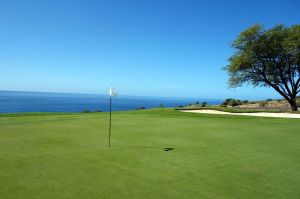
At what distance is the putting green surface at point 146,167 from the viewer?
4422 millimetres

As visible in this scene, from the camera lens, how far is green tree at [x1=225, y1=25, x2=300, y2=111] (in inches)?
1171

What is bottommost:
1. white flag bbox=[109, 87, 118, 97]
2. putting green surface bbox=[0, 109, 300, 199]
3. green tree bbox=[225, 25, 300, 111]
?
putting green surface bbox=[0, 109, 300, 199]

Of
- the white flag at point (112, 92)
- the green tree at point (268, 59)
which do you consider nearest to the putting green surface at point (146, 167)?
the white flag at point (112, 92)

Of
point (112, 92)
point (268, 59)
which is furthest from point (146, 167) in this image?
point (268, 59)

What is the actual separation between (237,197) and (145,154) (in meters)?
2.81

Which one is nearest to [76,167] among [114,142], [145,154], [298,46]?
[145,154]

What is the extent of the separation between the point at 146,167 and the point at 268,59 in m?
28.7

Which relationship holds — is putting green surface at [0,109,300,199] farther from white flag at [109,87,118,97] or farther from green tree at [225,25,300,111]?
green tree at [225,25,300,111]

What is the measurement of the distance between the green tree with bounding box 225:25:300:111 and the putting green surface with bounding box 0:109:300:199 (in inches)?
907

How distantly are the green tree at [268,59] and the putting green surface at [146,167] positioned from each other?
23.0 metres

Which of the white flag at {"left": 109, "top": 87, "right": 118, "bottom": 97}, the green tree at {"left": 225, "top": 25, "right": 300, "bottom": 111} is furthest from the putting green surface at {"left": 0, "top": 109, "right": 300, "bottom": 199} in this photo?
the green tree at {"left": 225, "top": 25, "right": 300, "bottom": 111}

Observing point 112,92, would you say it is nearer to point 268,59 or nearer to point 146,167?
point 146,167

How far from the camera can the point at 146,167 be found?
565cm

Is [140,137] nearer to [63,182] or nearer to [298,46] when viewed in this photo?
[63,182]
